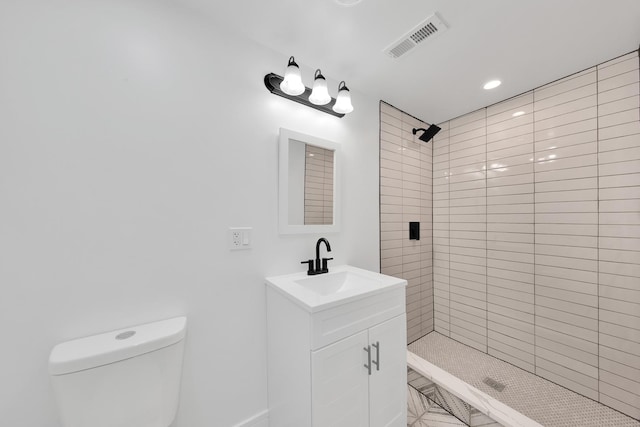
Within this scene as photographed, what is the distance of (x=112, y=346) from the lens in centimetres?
82

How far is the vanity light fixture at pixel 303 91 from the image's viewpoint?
4.08 feet

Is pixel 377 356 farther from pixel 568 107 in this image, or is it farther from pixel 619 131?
pixel 568 107

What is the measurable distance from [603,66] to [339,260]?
90.3 inches

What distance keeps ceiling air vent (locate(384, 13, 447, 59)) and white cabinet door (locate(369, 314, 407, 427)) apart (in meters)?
1.66

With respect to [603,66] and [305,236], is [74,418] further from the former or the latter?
[603,66]

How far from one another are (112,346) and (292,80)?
147 cm

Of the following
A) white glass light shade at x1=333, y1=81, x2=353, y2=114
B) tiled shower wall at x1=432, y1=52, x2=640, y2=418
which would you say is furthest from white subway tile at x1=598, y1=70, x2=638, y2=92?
white glass light shade at x1=333, y1=81, x2=353, y2=114

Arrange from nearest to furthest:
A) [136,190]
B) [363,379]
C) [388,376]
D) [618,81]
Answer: [136,190], [363,379], [388,376], [618,81]

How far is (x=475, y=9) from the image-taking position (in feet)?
3.70

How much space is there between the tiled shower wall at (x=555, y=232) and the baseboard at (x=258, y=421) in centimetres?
142

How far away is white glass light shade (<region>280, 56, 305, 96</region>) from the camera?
1.24 m

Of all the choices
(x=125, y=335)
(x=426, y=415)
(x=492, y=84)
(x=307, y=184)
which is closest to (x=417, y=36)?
(x=492, y=84)

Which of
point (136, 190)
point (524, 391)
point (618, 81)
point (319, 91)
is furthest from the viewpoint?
point (524, 391)

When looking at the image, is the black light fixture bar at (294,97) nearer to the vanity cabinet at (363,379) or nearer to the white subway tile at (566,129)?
the vanity cabinet at (363,379)
